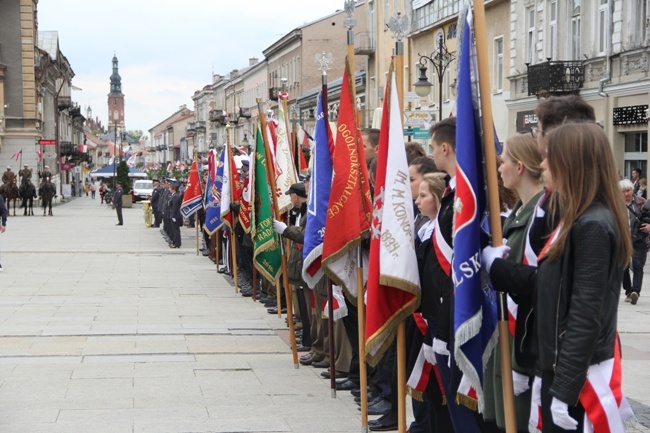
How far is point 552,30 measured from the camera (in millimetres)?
30391

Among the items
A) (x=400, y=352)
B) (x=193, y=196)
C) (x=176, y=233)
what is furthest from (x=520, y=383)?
(x=176, y=233)

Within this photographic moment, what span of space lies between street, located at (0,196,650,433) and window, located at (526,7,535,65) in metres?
15.1

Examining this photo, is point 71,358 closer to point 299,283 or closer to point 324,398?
point 299,283

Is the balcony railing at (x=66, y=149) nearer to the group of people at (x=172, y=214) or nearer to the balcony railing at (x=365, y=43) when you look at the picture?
the balcony railing at (x=365, y=43)

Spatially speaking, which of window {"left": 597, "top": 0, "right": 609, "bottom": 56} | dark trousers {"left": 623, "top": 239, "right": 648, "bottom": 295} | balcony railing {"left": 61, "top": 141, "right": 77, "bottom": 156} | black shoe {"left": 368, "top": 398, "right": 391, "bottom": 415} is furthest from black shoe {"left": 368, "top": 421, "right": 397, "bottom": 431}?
balcony railing {"left": 61, "top": 141, "right": 77, "bottom": 156}

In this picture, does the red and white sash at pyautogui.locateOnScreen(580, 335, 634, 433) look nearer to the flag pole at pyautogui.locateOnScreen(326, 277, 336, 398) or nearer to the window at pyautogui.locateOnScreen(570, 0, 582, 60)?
the flag pole at pyautogui.locateOnScreen(326, 277, 336, 398)

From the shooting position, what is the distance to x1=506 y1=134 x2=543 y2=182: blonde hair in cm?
477

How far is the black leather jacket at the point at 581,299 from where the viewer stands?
3.92 meters

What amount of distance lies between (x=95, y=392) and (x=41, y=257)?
1586cm

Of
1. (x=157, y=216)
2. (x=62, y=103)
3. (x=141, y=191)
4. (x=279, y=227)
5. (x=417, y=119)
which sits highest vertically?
(x=62, y=103)

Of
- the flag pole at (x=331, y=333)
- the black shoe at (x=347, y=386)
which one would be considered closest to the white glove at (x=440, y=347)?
the flag pole at (x=331, y=333)

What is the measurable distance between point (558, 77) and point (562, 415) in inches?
1005

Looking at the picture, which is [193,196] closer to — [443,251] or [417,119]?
[417,119]

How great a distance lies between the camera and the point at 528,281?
429cm
